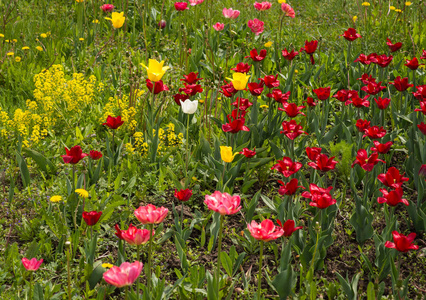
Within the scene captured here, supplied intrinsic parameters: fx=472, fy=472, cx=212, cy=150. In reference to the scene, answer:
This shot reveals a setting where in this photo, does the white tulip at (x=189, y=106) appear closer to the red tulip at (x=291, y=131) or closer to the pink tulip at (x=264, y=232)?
the red tulip at (x=291, y=131)

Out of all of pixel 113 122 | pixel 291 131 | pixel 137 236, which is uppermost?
pixel 137 236

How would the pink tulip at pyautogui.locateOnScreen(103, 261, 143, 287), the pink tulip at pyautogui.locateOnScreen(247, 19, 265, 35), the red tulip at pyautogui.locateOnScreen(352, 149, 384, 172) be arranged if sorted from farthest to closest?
the pink tulip at pyautogui.locateOnScreen(247, 19, 265, 35), the red tulip at pyautogui.locateOnScreen(352, 149, 384, 172), the pink tulip at pyautogui.locateOnScreen(103, 261, 143, 287)

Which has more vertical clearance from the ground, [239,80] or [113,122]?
[239,80]

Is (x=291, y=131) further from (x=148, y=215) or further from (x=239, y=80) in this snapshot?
(x=148, y=215)

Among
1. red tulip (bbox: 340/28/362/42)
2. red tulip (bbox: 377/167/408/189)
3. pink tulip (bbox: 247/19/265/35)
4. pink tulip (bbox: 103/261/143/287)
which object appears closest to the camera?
pink tulip (bbox: 103/261/143/287)

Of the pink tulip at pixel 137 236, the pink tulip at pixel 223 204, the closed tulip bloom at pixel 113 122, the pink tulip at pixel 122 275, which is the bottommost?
the closed tulip bloom at pixel 113 122

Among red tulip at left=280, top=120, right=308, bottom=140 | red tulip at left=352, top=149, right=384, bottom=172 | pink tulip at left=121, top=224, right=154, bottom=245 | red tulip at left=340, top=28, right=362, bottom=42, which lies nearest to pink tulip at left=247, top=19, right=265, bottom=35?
red tulip at left=340, top=28, right=362, bottom=42

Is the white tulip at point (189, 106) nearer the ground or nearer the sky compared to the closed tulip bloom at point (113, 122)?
nearer the sky

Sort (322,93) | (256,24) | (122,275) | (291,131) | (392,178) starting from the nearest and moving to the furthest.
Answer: (122,275) → (392,178) → (291,131) → (322,93) → (256,24)

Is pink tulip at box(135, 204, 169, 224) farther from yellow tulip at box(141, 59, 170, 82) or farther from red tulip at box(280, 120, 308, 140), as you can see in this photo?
yellow tulip at box(141, 59, 170, 82)

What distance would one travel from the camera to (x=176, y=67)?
4094 millimetres

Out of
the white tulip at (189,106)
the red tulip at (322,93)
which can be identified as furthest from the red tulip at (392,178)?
the white tulip at (189,106)

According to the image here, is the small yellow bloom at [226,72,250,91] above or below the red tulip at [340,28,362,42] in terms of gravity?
above

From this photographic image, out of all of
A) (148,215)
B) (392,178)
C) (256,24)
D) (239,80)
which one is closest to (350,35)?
(256,24)
